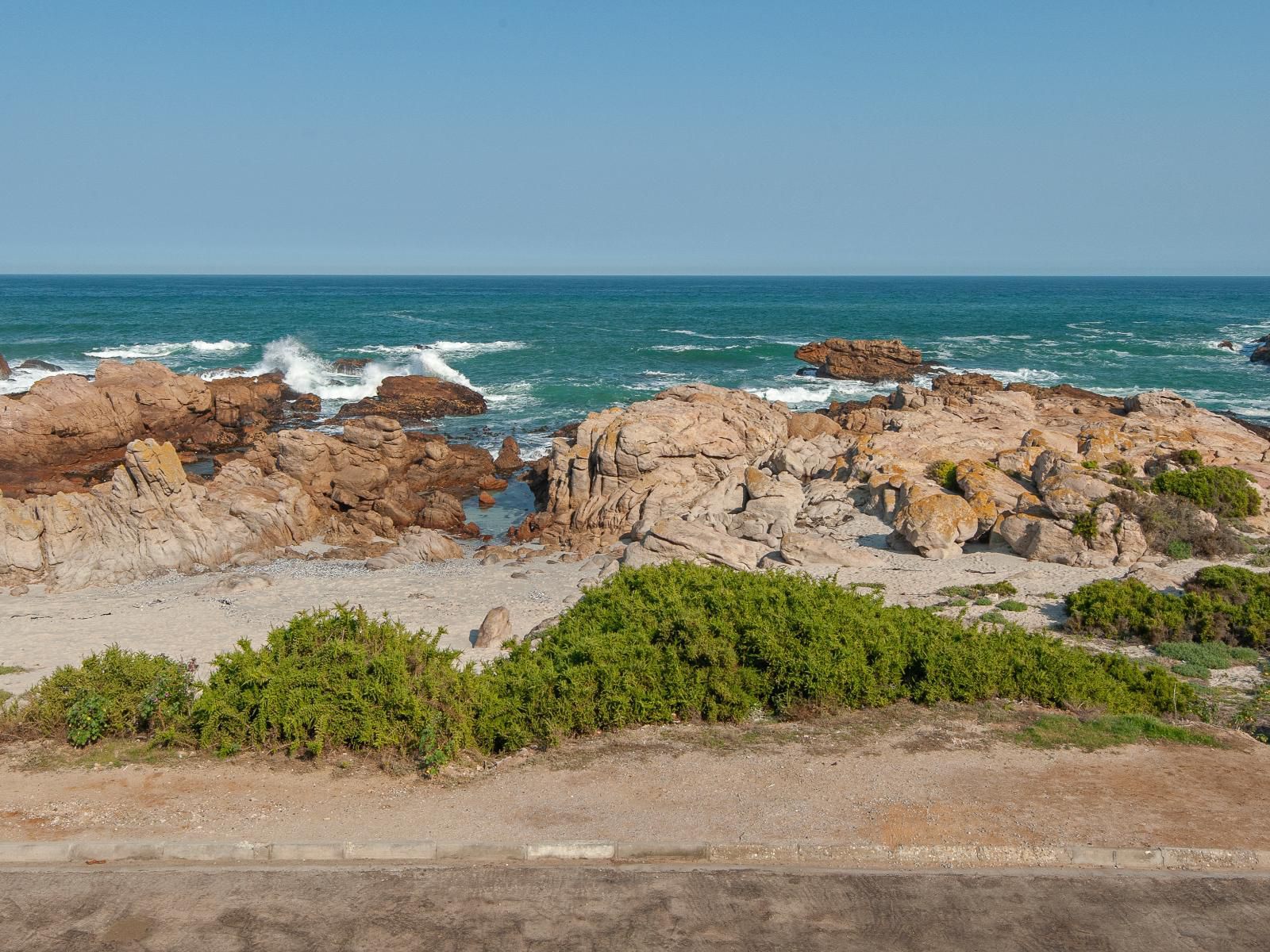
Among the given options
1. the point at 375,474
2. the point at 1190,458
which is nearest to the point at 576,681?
the point at 375,474

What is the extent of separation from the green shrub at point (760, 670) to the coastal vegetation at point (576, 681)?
0.02m

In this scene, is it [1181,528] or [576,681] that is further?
[1181,528]

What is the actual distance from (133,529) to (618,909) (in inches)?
735

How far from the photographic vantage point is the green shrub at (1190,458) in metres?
23.2

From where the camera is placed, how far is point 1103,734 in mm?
10578

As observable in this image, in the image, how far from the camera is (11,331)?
6788cm

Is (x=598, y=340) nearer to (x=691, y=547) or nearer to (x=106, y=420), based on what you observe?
(x=106, y=420)

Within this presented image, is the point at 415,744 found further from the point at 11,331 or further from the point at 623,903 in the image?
the point at 11,331

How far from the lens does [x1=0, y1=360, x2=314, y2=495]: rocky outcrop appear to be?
104 ft

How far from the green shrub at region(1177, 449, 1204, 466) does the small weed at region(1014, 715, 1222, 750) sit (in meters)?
14.8

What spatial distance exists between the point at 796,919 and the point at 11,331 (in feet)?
253

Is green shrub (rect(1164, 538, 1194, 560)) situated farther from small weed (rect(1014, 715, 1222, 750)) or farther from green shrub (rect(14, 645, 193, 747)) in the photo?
green shrub (rect(14, 645, 193, 747))

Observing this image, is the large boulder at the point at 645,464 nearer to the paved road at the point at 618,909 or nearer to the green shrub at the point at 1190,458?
the green shrub at the point at 1190,458

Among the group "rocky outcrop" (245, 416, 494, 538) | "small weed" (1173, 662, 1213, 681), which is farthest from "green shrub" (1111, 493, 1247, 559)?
"rocky outcrop" (245, 416, 494, 538)
